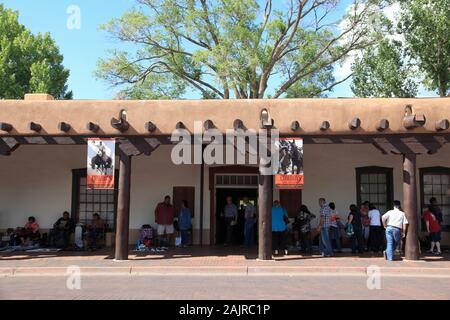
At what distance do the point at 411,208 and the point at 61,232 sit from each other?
10.7m

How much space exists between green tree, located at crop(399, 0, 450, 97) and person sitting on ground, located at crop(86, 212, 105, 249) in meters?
18.2

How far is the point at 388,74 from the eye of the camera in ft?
84.1

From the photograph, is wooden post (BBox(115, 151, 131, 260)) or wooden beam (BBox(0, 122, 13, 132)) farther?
wooden beam (BBox(0, 122, 13, 132))

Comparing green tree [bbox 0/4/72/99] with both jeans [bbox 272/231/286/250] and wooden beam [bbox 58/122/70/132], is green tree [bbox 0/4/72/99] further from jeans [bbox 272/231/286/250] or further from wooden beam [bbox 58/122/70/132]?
jeans [bbox 272/231/286/250]

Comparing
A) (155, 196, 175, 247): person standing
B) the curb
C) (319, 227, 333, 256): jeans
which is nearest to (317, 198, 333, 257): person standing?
(319, 227, 333, 256): jeans

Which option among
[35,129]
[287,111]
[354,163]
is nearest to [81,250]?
[35,129]

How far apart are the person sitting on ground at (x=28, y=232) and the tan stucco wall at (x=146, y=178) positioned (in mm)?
514

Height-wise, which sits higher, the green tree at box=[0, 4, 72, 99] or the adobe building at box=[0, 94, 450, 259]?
the green tree at box=[0, 4, 72, 99]

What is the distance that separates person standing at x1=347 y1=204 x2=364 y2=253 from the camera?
14.1 metres

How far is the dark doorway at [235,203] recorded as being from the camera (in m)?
16.8

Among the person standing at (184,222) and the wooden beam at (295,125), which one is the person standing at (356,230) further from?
the person standing at (184,222)

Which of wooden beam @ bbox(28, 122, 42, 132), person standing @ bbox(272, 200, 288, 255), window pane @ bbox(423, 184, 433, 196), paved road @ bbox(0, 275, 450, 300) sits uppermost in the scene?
wooden beam @ bbox(28, 122, 42, 132)

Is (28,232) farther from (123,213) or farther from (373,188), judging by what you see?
(373,188)
